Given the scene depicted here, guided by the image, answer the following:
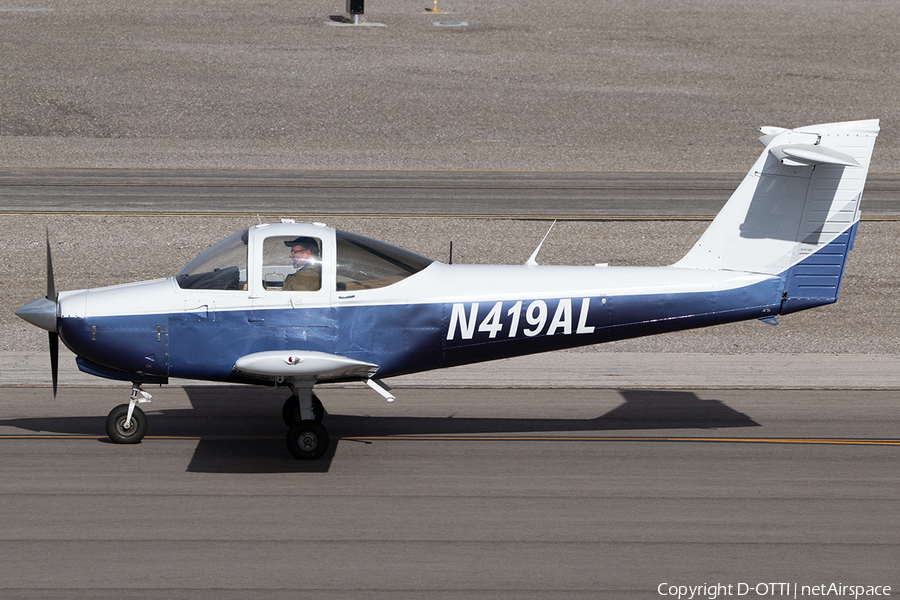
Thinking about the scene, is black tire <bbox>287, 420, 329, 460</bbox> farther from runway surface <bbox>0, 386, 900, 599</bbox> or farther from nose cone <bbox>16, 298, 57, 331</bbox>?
nose cone <bbox>16, 298, 57, 331</bbox>

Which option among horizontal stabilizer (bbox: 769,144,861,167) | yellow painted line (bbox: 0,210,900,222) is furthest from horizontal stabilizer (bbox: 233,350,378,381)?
yellow painted line (bbox: 0,210,900,222)

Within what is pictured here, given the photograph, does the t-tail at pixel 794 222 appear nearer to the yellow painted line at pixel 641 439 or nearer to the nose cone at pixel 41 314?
the yellow painted line at pixel 641 439

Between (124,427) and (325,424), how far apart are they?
2.26m

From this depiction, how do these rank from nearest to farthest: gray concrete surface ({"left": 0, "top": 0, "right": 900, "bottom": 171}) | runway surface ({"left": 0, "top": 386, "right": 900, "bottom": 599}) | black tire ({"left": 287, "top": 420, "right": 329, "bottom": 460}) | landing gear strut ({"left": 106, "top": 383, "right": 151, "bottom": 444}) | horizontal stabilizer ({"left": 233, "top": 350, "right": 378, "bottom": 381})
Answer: runway surface ({"left": 0, "top": 386, "right": 900, "bottom": 599}), horizontal stabilizer ({"left": 233, "top": 350, "right": 378, "bottom": 381}), black tire ({"left": 287, "top": 420, "right": 329, "bottom": 460}), landing gear strut ({"left": 106, "top": 383, "right": 151, "bottom": 444}), gray concrete surface ({"left": 0, "top": 0, "right": 900, "bottom": 171})

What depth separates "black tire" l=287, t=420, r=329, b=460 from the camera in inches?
392

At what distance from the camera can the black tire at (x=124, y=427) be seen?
34.2 feet

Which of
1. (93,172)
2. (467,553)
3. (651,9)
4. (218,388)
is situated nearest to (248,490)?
(467,553)

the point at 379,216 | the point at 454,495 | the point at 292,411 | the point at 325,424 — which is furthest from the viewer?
the point at 379,216

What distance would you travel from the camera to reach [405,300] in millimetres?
10180

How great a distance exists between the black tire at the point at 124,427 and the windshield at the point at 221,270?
1.62 meters

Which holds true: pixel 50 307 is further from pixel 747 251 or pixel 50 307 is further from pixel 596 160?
pixel 596 160

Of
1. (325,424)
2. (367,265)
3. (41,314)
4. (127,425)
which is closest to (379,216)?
(325,424)

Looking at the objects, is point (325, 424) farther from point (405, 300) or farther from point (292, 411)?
point (405, 300)

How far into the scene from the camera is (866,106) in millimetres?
38844
